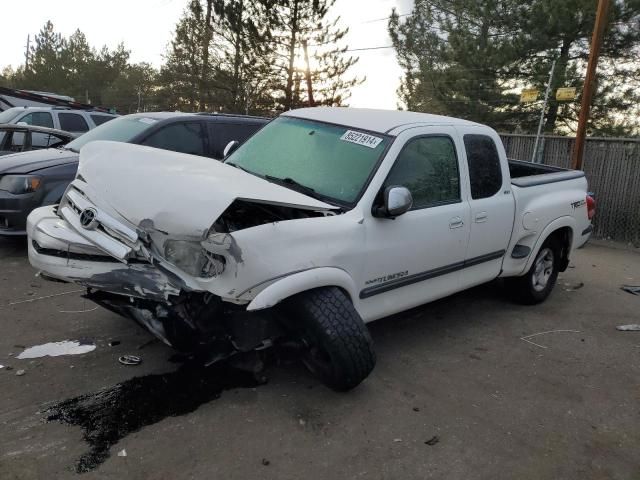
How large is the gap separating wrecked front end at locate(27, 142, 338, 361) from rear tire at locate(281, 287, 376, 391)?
0.70 feet

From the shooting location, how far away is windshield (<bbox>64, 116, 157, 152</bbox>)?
21.8 ft

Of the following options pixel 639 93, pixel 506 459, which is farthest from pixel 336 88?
pixel 506 459

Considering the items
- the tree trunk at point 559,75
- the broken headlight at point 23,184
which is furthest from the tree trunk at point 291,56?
the broken headlight at point 23,184

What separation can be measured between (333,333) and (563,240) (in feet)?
12.4

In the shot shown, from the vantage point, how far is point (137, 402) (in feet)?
10.9

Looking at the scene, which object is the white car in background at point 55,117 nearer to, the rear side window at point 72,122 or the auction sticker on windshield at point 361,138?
the rear side window at point 72,122

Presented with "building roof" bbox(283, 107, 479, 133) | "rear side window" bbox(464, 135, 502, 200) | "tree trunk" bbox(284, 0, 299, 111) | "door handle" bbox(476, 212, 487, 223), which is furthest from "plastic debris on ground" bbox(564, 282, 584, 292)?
"tree trunk" bbox(284, 0, 299, 111)

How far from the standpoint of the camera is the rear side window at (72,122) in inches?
441

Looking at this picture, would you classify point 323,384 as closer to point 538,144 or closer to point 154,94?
point 538,144

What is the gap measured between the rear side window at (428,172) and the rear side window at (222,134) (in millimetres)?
3592

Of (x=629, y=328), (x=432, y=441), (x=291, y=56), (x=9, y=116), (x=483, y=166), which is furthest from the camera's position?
(x=291, y=56)

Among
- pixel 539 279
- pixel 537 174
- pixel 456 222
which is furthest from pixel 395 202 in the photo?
pixel 537 174

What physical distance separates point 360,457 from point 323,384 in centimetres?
70

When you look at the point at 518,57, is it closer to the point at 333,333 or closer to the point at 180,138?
the point at 180,138
